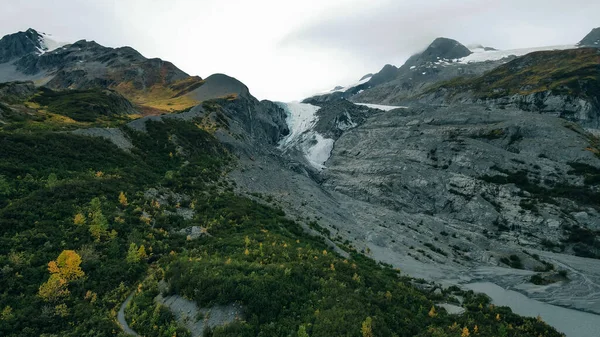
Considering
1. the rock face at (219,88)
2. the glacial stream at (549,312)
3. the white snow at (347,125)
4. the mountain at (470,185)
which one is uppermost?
the rock face at (219,88)

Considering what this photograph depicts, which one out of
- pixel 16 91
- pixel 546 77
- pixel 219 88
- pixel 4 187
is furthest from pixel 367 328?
pixel 546 77

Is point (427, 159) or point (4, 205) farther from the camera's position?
point (427, 159)

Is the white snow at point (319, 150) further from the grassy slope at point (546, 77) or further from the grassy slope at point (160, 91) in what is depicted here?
the grassy slope at point (546, 77)

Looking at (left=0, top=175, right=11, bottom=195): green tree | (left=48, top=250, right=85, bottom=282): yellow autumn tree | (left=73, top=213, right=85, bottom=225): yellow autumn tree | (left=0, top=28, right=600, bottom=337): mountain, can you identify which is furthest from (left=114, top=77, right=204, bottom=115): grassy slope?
(left=48, top=250, right=85, bottom=282): yellow autumn tree

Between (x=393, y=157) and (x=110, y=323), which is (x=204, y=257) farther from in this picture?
(x=393, y=157)

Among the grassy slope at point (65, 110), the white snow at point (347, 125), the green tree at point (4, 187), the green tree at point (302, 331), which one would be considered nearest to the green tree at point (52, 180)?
the green tree at point (4, 187)

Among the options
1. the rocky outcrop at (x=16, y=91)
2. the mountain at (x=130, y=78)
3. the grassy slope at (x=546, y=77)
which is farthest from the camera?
the mountain at (x=130, y=78)

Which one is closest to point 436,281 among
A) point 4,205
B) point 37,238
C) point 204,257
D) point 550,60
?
point 204,257

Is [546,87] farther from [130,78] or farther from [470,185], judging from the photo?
[130,78]
